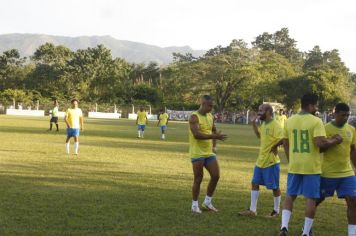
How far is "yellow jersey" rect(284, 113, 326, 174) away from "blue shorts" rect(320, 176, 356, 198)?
41 cm

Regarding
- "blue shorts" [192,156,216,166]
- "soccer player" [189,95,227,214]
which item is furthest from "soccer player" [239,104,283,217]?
"blue shorts" [192,156,216,166]

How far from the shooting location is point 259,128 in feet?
30.2

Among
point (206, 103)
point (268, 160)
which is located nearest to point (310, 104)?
point (268, 160)

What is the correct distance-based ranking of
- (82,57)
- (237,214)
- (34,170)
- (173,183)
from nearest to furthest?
(237,214)
(173,183)
(34,170)
(82,57)

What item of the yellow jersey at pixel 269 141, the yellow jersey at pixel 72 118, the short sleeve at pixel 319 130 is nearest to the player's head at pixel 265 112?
the yellow jersey at pixel 269 141

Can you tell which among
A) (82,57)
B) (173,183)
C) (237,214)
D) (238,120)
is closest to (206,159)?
(237,214)

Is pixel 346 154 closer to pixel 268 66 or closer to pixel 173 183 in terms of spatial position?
pixel 173 183

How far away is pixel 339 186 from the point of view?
711 cm

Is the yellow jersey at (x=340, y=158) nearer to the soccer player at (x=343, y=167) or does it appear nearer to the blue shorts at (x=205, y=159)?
the soccer player at (x=343, y=167)

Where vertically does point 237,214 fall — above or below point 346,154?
below

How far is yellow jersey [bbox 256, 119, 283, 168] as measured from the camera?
8672 millimetres

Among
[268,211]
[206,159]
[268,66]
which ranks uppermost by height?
[268,66]

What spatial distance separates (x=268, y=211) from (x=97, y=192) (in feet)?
11.2

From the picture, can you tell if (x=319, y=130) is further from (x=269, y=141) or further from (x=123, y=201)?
(x=123, y=201)
